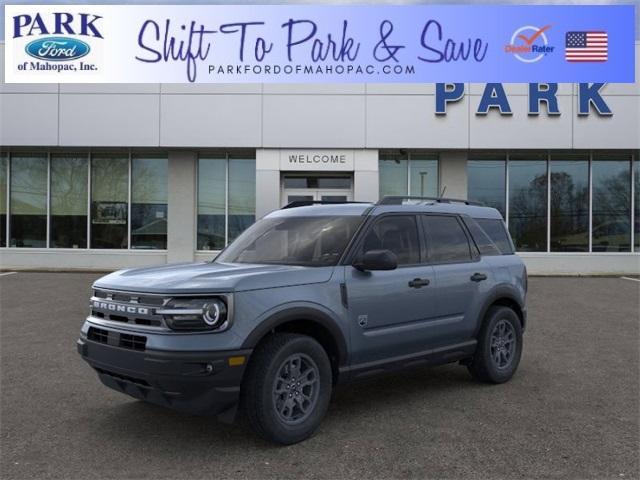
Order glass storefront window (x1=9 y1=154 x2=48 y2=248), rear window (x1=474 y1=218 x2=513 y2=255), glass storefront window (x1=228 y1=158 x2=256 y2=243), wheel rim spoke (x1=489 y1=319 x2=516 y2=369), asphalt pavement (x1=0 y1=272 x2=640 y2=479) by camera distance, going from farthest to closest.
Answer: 1. glass storefront window (x1=9 y1=154 x2=48 y2=248)
2. glass storefront window (x1=228 y1=158 x2=256 y2=243)
3. rear window (x1=474 y1=218 x2=513 y2=255)
4. wheel rim spoke (x1=489 y1=319 x2=516 y2=369)
5. asphalt pavement (x1=0 y1=272 x2=640 y2=479)

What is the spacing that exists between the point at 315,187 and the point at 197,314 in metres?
14.1

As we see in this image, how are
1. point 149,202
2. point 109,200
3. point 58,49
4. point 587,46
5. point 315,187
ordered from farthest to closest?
point 109,200
point 149,202
point 58,49
point 315,187
point 587,46

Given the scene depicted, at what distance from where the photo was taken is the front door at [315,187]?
58.4ft

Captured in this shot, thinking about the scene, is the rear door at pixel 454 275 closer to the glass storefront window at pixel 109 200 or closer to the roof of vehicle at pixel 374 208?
the roof of vehicle at pixel 374 208

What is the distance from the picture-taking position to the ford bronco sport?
4043mm

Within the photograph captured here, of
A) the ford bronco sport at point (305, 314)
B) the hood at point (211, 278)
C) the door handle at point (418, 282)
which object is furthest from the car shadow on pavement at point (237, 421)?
the hood at point (211, 278)

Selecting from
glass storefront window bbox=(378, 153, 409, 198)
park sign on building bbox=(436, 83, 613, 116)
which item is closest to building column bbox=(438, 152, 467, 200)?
glass storefront window bbox=(378, 153, 409, 198)

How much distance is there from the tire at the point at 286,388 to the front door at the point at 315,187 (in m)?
13.5

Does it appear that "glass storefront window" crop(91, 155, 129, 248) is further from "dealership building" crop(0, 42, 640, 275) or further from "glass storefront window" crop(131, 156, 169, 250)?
"glass storefront window" crop(131, 156, 169, 250)

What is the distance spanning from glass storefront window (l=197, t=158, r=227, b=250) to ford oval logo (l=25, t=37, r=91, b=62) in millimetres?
4897

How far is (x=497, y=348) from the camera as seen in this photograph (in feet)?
20.4

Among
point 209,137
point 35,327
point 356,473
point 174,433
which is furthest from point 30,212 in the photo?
point 356,473

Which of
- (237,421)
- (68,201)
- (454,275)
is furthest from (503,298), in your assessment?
(68,201)

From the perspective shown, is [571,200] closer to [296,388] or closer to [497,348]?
[497,348]
